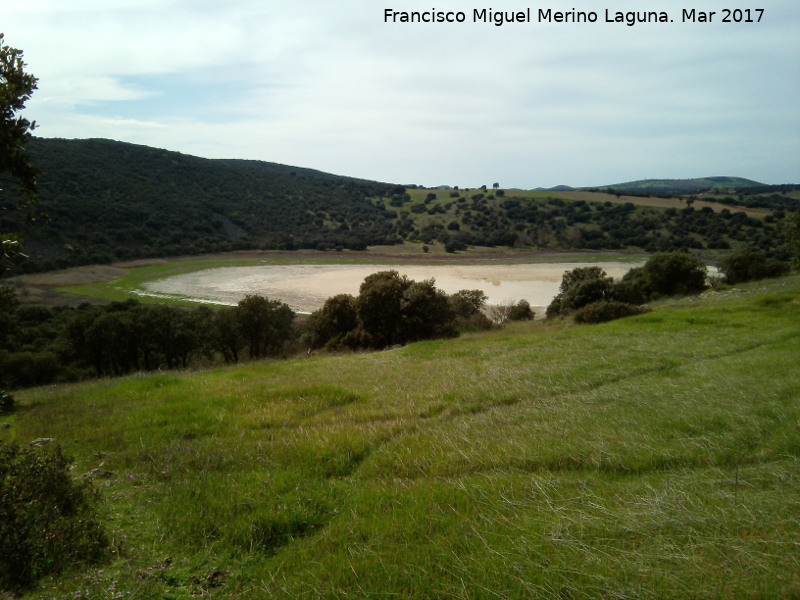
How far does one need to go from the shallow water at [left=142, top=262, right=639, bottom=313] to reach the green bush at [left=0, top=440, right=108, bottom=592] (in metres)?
36.6

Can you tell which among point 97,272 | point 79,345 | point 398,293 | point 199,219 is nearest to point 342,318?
point 398,293

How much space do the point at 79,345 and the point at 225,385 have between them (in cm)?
1938

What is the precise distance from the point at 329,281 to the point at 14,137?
158 feet

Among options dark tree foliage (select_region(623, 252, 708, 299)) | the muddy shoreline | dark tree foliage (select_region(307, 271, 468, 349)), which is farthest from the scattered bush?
the muddy shoreline

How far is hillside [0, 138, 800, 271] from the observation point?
66.8 m

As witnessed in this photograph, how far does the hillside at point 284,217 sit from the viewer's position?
219 ft

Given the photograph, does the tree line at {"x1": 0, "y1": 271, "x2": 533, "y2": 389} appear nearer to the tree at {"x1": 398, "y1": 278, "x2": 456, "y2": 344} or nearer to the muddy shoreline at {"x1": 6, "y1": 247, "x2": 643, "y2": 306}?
the tree at {"x1": 398, "y1": 278, "x2": 456, "y2": 344}

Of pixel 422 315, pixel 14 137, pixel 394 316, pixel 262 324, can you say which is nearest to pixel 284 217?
pixel 262 324

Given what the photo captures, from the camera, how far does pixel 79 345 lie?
2761 cm

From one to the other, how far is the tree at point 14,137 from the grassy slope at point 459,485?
114 inches

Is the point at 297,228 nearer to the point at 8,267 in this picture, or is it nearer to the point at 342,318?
the point at 342,318

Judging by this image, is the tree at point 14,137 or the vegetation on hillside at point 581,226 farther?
the vegetation on hillside at point 581,226

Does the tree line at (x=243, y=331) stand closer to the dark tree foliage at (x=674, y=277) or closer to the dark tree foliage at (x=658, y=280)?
the dark tree foliage at (x=658, y=280)

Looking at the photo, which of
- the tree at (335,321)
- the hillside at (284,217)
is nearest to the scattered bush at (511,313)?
the tree at (335,321)
